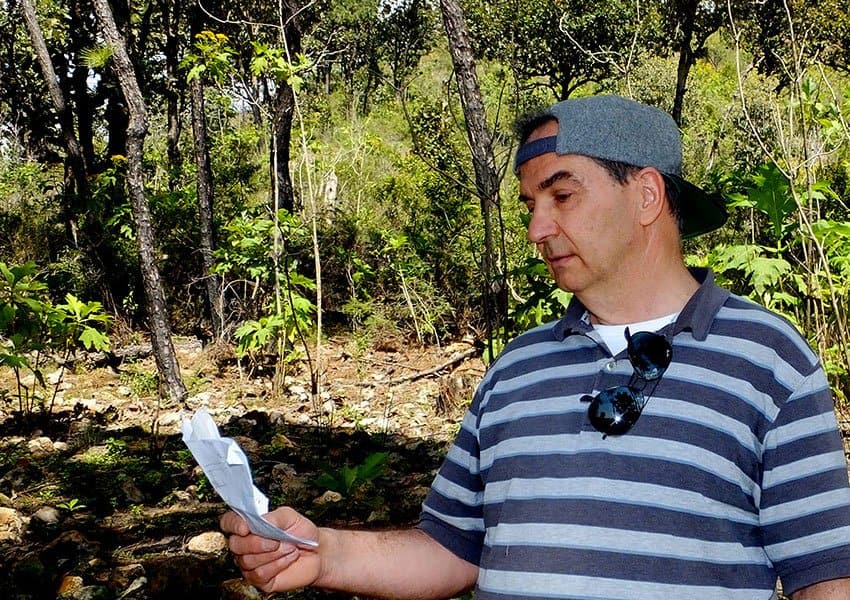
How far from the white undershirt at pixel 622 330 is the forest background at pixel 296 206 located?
2.67 m

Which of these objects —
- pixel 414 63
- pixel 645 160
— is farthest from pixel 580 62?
pixel 645 160

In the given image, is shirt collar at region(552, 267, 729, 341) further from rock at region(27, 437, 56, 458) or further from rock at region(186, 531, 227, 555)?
rock at region(27, 437, 56, 458)

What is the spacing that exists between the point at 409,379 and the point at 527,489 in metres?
5.71

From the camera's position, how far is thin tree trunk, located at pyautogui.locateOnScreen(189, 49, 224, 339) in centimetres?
790

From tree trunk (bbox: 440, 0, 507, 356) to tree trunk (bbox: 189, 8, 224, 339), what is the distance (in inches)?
139

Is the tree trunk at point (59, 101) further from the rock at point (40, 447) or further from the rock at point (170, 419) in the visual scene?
the rock at point (40, 447)

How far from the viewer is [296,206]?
9.74 m

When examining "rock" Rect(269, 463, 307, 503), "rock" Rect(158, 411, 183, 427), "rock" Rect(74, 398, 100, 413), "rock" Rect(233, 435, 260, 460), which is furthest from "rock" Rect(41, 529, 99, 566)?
"rock" Rect(74, 398, 100, 413)

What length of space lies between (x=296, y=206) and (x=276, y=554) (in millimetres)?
8473

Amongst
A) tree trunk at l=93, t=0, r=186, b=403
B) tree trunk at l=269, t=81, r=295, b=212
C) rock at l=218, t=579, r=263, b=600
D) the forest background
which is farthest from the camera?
tree trunk at l=269, t=81, r=295, b=212

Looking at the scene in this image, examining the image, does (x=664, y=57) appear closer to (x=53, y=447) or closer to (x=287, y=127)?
(x=287, y=127)

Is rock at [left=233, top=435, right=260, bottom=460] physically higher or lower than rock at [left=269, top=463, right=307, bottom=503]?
higher

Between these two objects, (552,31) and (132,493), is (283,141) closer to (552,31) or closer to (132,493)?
(132,493)

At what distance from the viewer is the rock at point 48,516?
4.12 m
